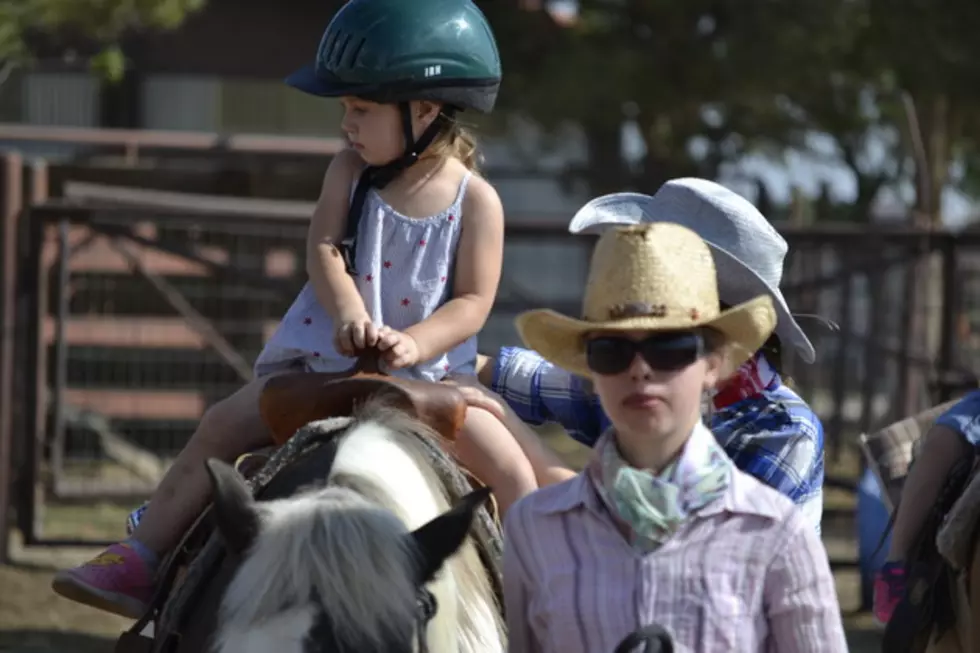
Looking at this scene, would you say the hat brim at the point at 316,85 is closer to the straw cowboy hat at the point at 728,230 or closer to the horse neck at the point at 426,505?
the straw cowboy hat at the point at 728,230

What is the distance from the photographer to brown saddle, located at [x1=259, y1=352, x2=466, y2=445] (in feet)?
11.6

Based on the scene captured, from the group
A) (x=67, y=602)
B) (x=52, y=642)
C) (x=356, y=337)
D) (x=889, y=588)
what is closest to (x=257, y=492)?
(x=356, y=337)

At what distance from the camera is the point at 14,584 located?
9297mm

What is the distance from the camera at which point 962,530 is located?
482 cm

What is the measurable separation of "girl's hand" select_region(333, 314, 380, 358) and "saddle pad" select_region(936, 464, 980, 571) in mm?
1951

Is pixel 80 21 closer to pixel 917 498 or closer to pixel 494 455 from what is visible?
pixel 917 498

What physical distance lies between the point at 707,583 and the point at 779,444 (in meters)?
0.95

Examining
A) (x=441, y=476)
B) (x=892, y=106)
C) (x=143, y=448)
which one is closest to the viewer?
(x=441, y=476)

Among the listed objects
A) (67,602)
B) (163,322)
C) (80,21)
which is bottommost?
(67,602)

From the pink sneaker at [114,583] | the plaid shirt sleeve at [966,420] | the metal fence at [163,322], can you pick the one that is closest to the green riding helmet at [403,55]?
the pink sneaker at [114,583]

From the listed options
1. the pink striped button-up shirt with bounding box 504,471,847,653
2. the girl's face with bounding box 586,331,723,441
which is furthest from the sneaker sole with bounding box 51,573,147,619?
Answer: the girl's face with bounding box 586,331,723,441

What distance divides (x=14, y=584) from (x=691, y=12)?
10.0 m

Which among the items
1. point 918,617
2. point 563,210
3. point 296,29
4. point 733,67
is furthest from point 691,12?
point 918,617

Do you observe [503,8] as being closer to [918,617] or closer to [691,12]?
[691,12]
